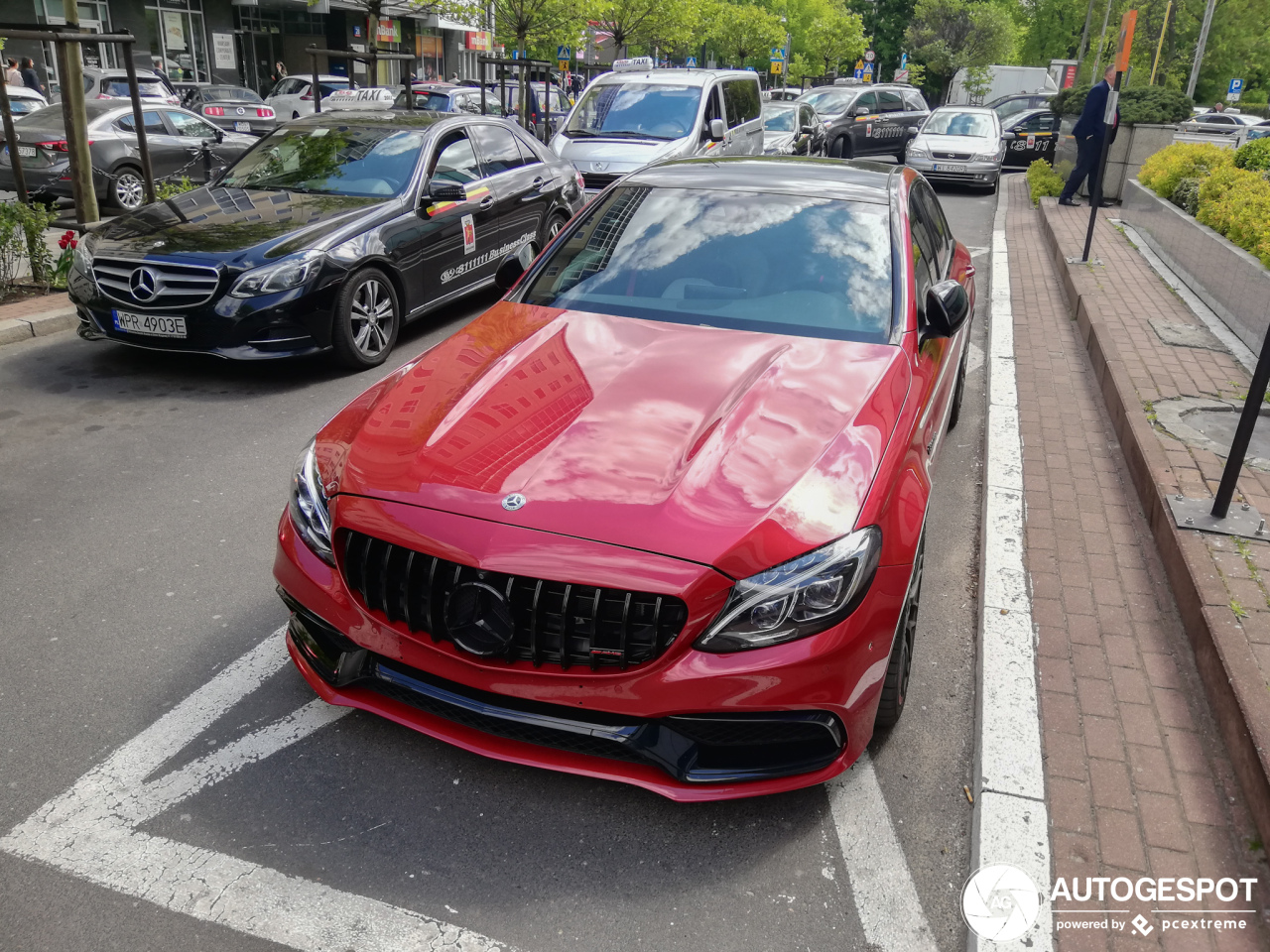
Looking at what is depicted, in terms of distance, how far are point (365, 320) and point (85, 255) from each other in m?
1.83

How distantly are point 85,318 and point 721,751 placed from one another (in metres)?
5.87

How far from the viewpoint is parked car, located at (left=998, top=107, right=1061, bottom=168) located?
22594 mm

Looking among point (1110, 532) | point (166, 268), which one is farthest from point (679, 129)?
point (1110, 532)

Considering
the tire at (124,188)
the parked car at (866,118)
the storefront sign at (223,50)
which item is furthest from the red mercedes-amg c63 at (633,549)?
the storefront sign at (223,50)

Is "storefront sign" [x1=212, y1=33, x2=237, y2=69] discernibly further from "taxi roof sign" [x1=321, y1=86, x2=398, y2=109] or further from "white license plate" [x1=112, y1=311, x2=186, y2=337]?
"white license plate" [x1=112, y1=311, x2=186, y2=337]

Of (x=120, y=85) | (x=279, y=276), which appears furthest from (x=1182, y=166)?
(x=120, y=85)

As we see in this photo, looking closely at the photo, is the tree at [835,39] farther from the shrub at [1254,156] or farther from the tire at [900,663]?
the tire at [900,663]

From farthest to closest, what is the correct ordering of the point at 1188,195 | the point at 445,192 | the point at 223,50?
1. the point at 223,50
2. the point at 1188,195
3. the point at 445,192

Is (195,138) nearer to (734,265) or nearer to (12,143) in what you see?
(12,143)

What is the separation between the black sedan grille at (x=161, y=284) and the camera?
6227 millimetres

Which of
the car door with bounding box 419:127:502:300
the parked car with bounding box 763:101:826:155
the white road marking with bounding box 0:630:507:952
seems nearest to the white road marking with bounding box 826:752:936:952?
the white road marking with bounding box 0:630:507:952

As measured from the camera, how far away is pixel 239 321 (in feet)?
20.4

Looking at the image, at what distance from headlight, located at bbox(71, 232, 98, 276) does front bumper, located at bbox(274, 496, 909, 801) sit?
190 inches

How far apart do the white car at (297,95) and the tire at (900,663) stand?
939 inches
